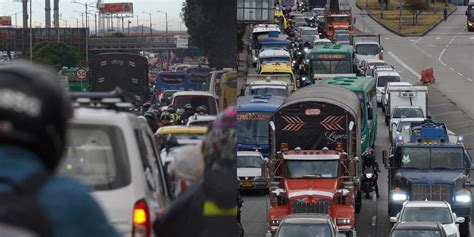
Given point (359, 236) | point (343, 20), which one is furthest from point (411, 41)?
point (359, 236)

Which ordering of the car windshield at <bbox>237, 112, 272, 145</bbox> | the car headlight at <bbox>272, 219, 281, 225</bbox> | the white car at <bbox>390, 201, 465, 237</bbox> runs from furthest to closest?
the car windshield at <bbox>237, 112, 272, 145</bbox>
the car headlight at <bbox>272, 219, 281, 225</bbox>
the white car at <bbox>390, 201, 465, 237</bbox>

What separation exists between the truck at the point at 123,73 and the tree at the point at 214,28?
211 millimetres

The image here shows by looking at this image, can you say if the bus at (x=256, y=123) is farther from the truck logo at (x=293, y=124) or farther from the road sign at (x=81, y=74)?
the road sign at (x=81, y=74)

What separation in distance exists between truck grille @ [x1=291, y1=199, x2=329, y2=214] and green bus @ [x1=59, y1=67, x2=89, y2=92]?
21.4 meters

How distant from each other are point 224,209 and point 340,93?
2639 centimetres

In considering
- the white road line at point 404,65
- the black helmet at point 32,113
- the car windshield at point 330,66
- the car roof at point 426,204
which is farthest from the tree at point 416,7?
the black helmet at point 32,113

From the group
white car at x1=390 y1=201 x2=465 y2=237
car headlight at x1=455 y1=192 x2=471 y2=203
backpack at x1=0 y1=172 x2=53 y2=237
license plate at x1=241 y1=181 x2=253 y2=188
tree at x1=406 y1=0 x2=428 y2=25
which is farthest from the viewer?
tree at x1=406 y1=0 x2=428 y2=25

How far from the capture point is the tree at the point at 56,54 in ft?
9.06

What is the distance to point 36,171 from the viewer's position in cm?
133

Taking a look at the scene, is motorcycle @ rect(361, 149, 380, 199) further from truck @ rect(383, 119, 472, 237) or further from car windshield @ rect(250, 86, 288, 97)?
car windshield @ rect(250, 86, 288, 97)

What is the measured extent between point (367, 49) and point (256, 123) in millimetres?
8381

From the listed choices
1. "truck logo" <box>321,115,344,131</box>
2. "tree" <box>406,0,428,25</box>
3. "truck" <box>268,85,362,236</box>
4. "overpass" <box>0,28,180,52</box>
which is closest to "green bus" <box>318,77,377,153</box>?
"truck" <box>268,85,362,236</box>

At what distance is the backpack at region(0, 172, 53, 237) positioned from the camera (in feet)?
4.22

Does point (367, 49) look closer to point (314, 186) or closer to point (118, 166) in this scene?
point (314, 186)
